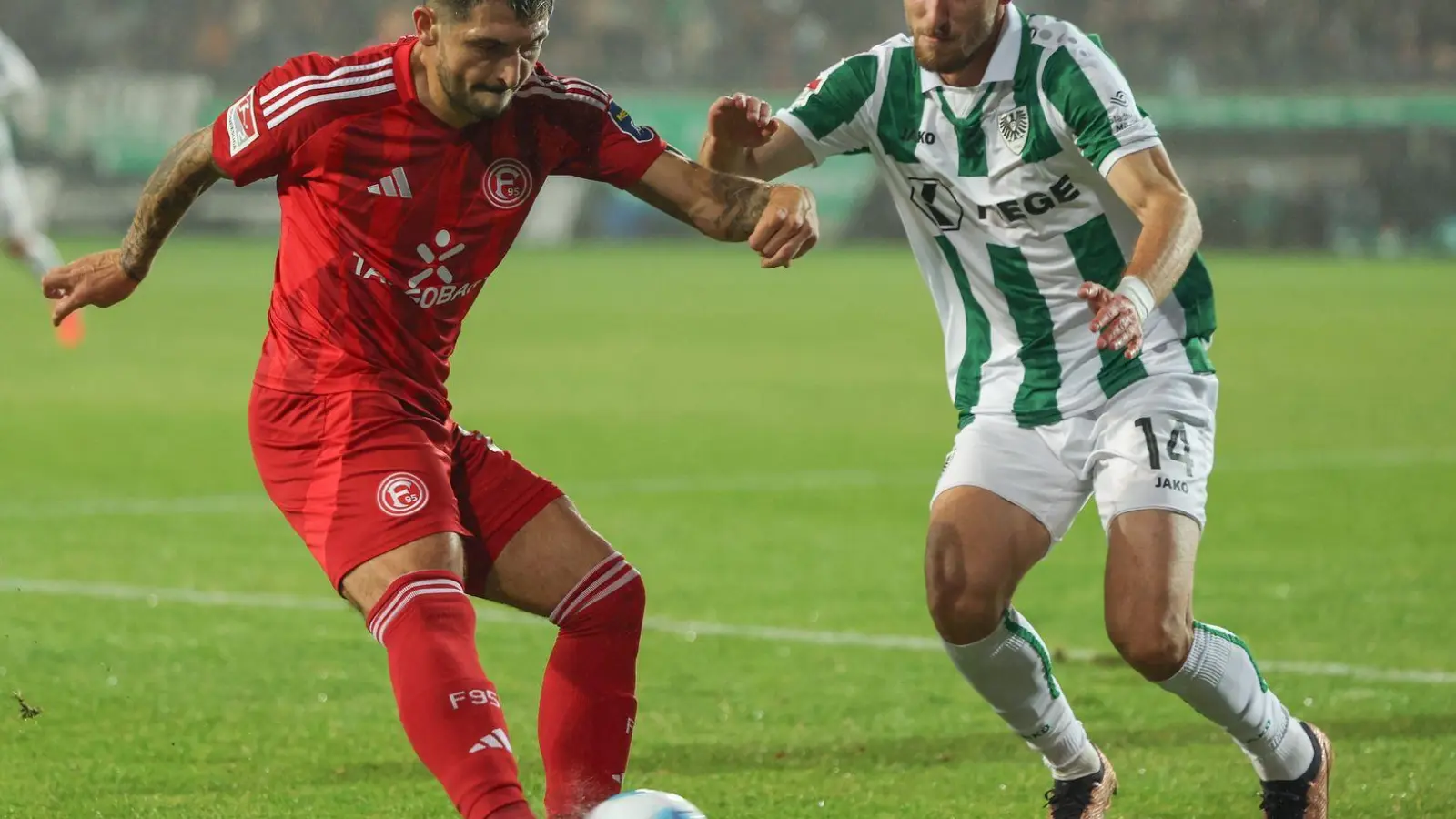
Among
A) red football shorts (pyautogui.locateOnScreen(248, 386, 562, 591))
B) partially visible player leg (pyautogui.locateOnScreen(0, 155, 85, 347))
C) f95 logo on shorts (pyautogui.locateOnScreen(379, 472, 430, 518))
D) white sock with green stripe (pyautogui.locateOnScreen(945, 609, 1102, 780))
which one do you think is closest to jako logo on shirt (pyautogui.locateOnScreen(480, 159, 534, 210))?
red football shorts (pyautogui.locateOnScreen(248, 386, 562, 591))

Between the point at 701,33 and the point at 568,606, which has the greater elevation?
the point at 568,606

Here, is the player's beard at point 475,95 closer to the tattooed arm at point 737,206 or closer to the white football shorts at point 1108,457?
the tattooed arm at point 737,206

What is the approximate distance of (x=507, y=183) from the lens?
4.32 m

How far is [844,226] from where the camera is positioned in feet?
106

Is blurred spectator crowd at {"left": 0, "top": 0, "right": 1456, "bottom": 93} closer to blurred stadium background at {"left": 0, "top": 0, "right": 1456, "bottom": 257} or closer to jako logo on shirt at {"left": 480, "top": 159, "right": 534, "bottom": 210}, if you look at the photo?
blurred stadium background at {"left": 0, "top": 0, "right": 1456, "bottom": 257}

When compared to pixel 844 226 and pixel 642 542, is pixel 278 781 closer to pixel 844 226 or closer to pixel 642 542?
pixel 642 542

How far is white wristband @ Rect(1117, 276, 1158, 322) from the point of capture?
4277 millimetres

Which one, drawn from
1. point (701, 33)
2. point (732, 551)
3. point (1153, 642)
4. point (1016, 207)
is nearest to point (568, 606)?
point (1153, 642)

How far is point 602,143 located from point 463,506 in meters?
0.84

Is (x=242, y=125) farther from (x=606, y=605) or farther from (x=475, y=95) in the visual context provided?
(x=606, y=605)

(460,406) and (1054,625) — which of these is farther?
(460,406)

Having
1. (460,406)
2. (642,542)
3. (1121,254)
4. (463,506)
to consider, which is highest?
(1121,254)

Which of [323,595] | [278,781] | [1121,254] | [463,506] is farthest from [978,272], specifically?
[323,595]

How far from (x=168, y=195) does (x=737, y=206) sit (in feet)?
4.09
